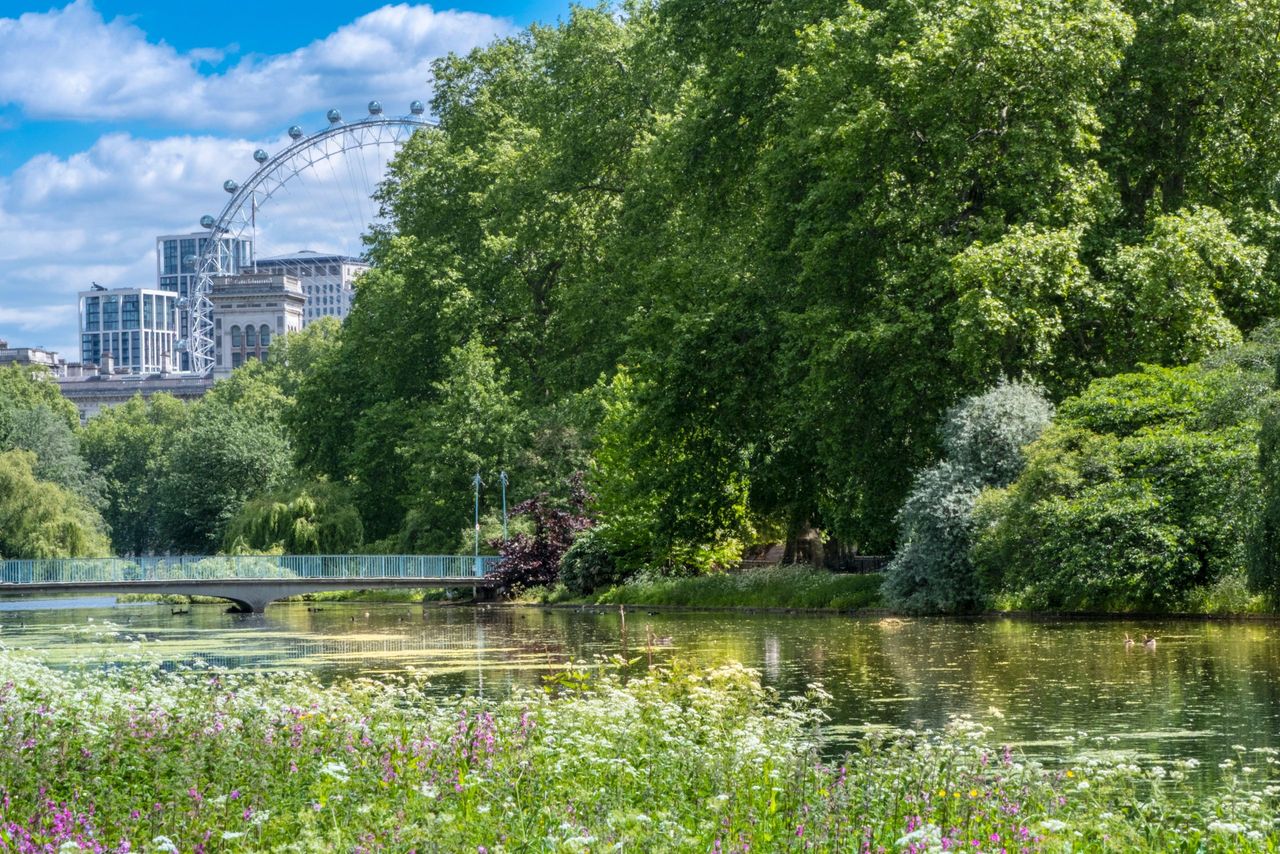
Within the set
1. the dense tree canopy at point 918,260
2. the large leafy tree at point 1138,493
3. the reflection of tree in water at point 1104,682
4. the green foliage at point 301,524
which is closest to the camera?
the reflection of tree in water at point 1104,682

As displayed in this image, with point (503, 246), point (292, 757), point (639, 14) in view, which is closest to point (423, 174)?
point (503, 246)

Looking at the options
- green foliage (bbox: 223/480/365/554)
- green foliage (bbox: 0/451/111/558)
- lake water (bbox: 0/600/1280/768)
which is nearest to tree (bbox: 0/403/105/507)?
green foliage (bbox: 0/451/111/558)

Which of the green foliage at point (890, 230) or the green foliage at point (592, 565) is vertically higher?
the green foliage at point (890, 230)

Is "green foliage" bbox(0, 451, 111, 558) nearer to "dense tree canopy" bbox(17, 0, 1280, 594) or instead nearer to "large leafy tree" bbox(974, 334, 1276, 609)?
"dense tree canopy" bbox(17, 0, 1280, 594)

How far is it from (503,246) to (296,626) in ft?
58.2

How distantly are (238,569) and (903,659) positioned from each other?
37143 millimetres

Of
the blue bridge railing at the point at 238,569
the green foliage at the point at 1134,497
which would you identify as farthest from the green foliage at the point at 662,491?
the green foliage at the point at 1134,497

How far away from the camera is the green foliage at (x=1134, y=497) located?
29.2 metres

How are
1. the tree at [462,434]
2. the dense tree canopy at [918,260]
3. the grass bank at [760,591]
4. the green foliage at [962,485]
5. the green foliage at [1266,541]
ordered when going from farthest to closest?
the tree at [462,434], the grass bank at [760,591], the green foliage at [962,485], the dense tree canopy at [918,260], the green foliage at [1266,541]

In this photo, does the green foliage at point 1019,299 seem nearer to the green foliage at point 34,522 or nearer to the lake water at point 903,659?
the lake water at point 903,659

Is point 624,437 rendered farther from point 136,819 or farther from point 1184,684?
point 136,819

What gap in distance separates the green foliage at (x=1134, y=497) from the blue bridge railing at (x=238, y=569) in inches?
1058

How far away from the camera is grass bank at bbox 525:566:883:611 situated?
127 feet

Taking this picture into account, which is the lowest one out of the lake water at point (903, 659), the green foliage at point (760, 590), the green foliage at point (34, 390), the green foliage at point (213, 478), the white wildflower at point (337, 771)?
the lake water at point (903, 659)
